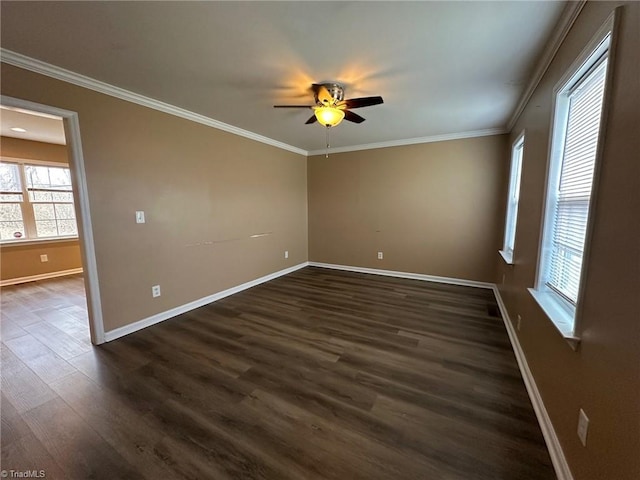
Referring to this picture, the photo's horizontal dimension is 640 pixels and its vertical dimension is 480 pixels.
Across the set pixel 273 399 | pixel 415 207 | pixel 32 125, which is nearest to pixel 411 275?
pixel 415 207

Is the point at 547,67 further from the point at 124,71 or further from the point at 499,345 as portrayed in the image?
the point at 124,71

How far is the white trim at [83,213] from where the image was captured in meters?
2.28

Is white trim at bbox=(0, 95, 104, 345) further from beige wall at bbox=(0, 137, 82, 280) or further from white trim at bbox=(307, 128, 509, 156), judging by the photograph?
white trim at bbox=(307, 128, 509, 156)

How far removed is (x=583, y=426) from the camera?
114 centimetres

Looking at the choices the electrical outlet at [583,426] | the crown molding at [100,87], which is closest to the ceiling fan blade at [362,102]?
the crown molding at [100,87]

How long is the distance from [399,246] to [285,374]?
3.33 m

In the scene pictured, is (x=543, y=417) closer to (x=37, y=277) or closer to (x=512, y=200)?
(x=512, y=200)

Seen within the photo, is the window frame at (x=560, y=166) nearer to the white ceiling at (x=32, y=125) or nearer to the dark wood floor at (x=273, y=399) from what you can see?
the dark wood floor at (x=273, y=399)

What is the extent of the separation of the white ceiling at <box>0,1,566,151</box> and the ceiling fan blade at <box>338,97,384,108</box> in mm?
200

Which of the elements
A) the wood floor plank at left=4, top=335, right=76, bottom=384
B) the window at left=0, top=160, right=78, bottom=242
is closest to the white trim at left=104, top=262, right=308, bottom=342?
the wood floor plank at left=4, top=335, right=76, bottom=384

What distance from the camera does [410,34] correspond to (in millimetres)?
1762

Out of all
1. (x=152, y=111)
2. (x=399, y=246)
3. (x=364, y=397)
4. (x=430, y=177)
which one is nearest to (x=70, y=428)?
(x=364, y=397)

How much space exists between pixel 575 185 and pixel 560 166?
30 cm

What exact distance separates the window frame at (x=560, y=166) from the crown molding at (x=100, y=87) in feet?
11.5
